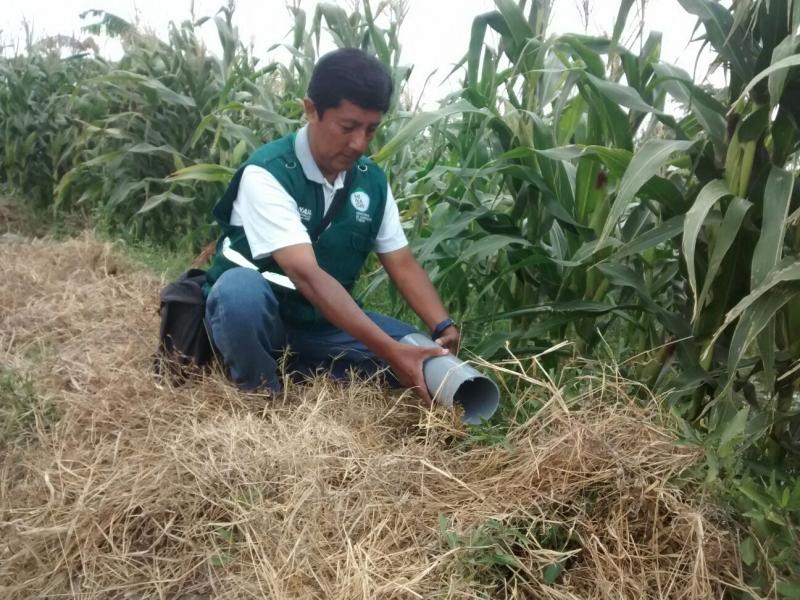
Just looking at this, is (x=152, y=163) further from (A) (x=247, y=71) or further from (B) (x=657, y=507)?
(B) (x=657, y=507)

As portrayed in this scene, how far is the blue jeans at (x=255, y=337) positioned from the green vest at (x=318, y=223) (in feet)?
0.30

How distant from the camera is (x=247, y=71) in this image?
451cm

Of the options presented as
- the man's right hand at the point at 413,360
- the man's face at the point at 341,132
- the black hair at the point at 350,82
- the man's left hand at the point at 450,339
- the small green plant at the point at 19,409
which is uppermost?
the black hair at the point at 350,82

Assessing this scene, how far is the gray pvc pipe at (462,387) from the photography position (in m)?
1.99

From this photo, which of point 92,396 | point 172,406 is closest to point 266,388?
point 172,406

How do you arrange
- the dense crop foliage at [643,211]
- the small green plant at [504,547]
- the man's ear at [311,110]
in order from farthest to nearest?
the man's ear at [311,110], the dense crop foliage at [643,211], the small green plant at [504,547]

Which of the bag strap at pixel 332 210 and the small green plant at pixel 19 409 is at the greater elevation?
the bag strap at pixel 332 210

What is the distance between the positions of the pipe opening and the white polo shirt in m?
0.57

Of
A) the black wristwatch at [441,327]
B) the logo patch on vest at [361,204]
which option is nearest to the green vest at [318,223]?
the logo patch on vest at [361,204]

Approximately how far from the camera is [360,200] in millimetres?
2453

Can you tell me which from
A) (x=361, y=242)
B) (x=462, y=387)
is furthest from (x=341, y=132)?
(x=462, y=387)

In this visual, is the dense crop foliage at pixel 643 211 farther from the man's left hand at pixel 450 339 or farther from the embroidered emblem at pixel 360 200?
the embroidered emblem at pixel 360 200

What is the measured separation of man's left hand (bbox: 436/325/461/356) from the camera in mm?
2346

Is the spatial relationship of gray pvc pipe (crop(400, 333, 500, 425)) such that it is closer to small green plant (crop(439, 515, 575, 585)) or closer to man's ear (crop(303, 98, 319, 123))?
small green plant (crop(439, 515, 575, 585))
